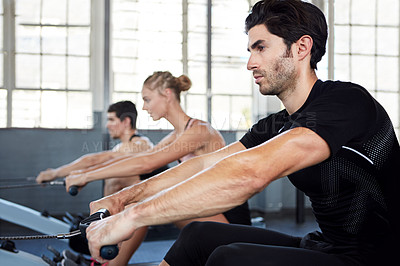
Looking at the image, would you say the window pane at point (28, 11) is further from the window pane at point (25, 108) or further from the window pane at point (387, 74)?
the window pane at point (387, 74)

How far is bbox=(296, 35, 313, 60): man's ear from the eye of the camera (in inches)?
45.3

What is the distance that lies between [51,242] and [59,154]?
1.24m

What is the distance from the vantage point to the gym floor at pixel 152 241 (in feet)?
10.3

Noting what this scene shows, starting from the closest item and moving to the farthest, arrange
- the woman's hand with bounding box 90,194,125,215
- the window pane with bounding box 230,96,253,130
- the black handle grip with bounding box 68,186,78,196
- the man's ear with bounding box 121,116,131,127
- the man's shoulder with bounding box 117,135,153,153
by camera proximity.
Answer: the woman's hand with bounding box 90,194,125,215 < the black handle grip with bounding box 68,186,78,196 < the man's shoulder with bounding box 117,135,153,153 < the man's ear with bounding box 121,116,131,127 < the window pane with bounding box 230,96,253,130

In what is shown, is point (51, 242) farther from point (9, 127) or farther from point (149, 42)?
point (149, 42)

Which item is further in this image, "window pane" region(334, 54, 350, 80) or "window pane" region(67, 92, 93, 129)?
"window pane" region(334, 54, 350, 80)

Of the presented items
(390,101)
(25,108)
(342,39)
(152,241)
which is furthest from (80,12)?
(390,101)

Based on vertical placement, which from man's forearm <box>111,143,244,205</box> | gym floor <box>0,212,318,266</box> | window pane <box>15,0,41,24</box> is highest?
window pane <box>15,0,41,24</box>

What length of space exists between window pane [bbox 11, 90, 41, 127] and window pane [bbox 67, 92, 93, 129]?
13.5 inches

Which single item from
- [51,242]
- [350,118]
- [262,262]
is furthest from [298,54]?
[51,242]

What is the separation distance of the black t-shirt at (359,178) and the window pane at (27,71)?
168 inches

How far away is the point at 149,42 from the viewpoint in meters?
4.98

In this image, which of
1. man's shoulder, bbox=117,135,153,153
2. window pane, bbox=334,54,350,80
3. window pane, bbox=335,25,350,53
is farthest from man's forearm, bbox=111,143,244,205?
window pane, bbox=335,25,350,53

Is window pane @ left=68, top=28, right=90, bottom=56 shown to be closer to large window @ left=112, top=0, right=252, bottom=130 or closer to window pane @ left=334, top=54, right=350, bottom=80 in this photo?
large window @ left=112, top=0, right=252, bottom=130
